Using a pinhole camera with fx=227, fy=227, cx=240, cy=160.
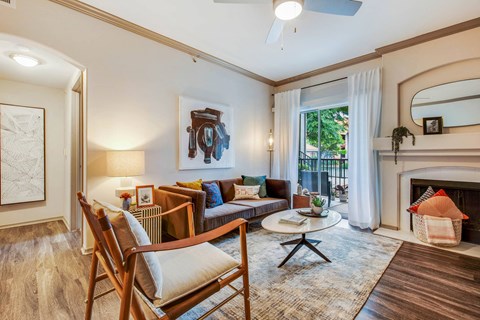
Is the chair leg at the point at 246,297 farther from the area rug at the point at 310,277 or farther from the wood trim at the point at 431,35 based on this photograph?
the wood trim at the point at 431,35

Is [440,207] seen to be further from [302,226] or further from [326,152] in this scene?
[326,152]

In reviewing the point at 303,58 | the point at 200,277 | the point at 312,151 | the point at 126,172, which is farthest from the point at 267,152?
the point at 200,277

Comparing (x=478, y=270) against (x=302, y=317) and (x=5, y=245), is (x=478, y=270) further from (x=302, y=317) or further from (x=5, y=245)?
(x=5, y=245)

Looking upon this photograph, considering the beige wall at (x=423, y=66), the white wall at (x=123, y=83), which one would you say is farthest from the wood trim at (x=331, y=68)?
the white wall at (x=123, y=83)

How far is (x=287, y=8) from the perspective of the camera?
7.01 feet

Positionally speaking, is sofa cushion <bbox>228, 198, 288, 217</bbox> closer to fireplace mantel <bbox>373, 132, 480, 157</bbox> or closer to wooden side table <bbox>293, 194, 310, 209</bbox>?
wooden side table <bbox>293, 194, 310, 209</bbox>

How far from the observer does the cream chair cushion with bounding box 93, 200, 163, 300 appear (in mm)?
1095

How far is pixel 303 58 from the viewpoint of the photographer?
12.9 ft

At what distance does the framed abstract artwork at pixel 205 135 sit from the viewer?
11.5 feet

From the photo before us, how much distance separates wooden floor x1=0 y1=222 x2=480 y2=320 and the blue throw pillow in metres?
1.55

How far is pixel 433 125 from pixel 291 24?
7.89 feet

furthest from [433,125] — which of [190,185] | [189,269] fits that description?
[189,269]

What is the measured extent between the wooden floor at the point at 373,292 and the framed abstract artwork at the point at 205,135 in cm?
183

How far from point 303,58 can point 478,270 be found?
11.6 feet
